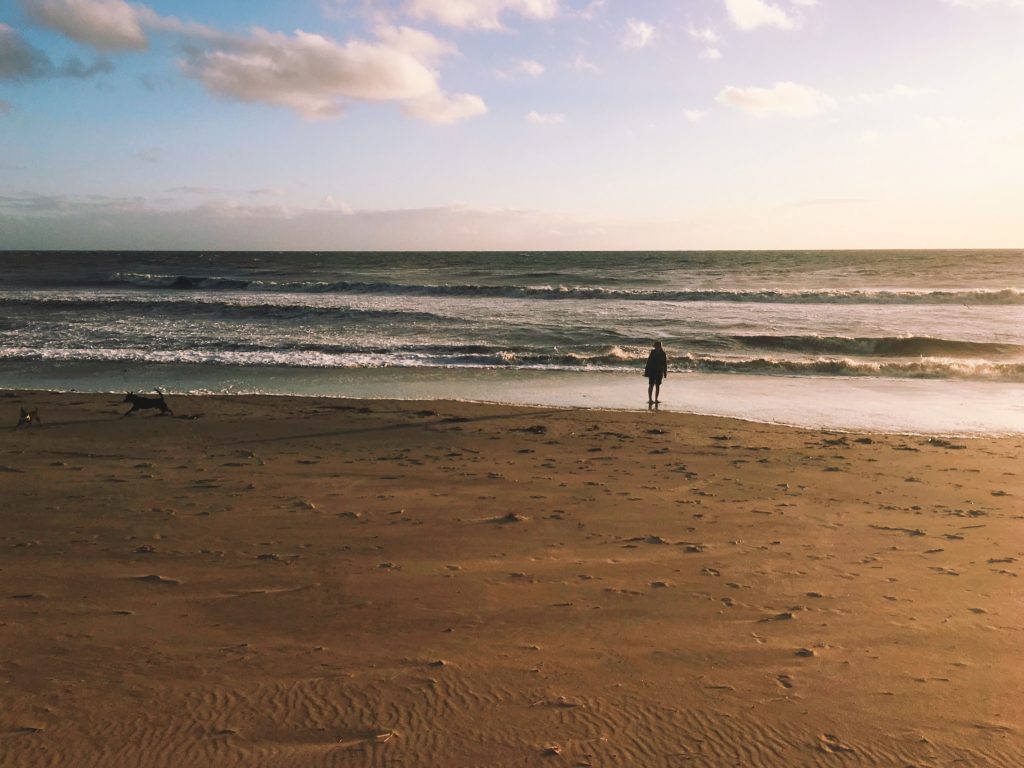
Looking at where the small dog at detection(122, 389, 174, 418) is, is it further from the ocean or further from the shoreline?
the ocean

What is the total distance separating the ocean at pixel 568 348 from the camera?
15.7 metres

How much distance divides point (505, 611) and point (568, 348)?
716 inches

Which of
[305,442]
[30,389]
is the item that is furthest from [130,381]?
[305,442]

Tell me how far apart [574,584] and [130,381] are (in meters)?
14.7

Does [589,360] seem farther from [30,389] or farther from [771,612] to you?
[771,612]

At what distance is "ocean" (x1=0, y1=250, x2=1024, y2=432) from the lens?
15.7 metres

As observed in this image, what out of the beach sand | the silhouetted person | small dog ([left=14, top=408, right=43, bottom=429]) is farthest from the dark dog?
the silhouetted person

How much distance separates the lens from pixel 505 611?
4879mm

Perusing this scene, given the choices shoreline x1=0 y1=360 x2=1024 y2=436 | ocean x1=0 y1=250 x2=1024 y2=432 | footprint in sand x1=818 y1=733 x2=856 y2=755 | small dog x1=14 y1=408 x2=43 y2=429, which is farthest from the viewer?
ocean x1=0 y1=250 x2=1024 y2=432

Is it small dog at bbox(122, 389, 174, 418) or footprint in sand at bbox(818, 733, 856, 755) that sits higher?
small dog at bbox(122, 389, 174, 418)

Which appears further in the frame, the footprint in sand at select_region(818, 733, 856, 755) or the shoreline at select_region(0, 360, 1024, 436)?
the shoreline at select_region(0, 360, 1024, 436)

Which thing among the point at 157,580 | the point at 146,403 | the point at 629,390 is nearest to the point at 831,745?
the point at 157,580

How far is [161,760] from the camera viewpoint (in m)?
3.26

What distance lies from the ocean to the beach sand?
6317 mm
